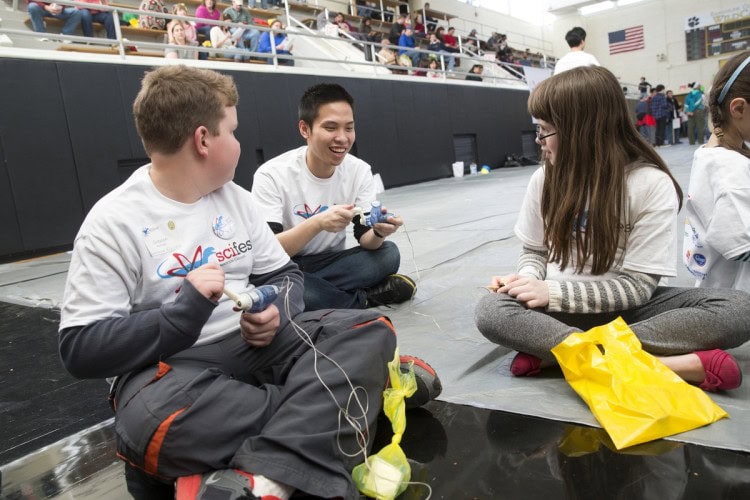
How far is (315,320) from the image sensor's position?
1.35 metres

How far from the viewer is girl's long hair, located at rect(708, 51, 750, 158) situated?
4.98 ft

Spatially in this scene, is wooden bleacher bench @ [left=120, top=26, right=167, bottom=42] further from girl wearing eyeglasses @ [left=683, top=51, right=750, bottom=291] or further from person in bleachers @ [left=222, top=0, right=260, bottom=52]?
girl wearing eyeglasses @ [left=683, top=51, right=750, bottom=291]

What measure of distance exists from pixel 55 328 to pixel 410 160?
24.8ft

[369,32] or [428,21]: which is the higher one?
[428,21]

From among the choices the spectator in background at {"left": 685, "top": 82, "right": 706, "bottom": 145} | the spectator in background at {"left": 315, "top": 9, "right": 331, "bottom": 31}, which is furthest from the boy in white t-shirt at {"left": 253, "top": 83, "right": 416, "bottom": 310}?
the spectator in background at {"left": 685, "top": 82, "right": 706, "bottom": 145}

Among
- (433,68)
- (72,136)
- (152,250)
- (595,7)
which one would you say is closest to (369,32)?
(433,68)

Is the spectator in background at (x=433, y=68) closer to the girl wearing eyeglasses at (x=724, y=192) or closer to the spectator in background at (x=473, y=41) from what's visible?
the spectator in background at (x=473, y=41)

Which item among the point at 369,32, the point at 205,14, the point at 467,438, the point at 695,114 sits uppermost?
the point at 369,32

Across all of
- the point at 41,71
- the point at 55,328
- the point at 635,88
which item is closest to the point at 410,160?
the point at 41,71

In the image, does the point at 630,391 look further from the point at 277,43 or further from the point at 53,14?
the point at 277,43

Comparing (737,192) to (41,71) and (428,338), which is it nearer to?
(428,338)

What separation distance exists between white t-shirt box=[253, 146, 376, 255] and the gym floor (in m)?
0.49

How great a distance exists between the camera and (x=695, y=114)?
12156 millimetres

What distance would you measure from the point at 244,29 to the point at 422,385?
24.5 feet
